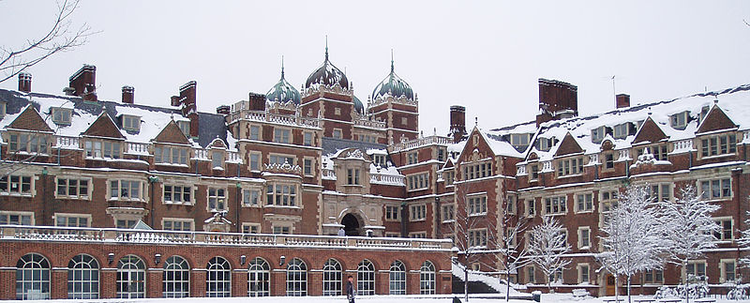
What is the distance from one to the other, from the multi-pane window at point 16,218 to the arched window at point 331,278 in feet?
53.4

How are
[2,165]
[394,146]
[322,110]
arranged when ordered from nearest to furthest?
[2,165] → [394,146] → [322,110]

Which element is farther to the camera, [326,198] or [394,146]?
[394,146]

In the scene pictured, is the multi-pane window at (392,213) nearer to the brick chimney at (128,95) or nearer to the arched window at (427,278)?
the arched window at (427,278)

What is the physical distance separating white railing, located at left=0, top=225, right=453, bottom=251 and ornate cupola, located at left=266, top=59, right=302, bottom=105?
3976cm

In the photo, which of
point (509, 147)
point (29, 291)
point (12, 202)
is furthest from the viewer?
point (509, 147)

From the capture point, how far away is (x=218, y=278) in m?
51.3

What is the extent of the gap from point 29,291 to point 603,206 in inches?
1295

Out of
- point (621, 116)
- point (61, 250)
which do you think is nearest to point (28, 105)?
point (61, 250)

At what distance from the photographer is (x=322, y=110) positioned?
286 ft

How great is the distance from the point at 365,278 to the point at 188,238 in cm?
1151

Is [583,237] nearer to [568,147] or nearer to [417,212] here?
[568,147]

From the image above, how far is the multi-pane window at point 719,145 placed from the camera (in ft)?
169

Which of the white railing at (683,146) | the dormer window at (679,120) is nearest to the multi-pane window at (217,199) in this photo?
the white railing at (683,146)

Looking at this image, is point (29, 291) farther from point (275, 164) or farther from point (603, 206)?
point (603, 206)
